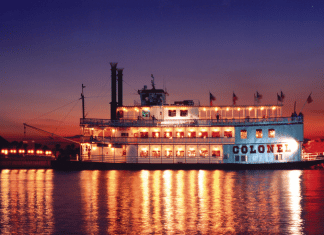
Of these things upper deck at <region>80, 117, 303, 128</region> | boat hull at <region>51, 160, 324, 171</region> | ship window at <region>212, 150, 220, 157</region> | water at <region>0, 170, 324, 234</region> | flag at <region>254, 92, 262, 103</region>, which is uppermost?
flag at <region>254, 92, 262, 103</region>

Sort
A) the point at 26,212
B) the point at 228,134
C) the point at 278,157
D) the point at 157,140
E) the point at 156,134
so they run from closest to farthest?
the point at 26,212 < the point at 278,157 < the point at 157,140 < the point at 228,134 < the point at 156,134

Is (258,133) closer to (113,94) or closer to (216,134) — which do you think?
(216,134)

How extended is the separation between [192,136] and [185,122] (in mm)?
2100

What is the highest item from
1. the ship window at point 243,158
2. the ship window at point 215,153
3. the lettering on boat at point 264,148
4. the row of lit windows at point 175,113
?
the row of lit windows at point 175,113

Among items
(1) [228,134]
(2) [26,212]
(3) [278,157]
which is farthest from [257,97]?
(2) [26,212]

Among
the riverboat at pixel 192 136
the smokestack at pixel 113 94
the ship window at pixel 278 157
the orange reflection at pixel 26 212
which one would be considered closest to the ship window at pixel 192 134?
the riverboat at pixel 192 136

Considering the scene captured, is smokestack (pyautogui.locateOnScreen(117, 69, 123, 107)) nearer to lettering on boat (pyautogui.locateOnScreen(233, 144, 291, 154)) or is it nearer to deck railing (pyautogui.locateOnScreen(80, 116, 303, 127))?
deck railing (pyautogui.locateOnScreen(80, 116, 303, 127))

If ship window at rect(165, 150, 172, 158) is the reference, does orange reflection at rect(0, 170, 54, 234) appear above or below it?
below

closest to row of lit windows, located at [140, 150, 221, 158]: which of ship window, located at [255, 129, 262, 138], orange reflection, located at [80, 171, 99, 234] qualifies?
ship window, located at [255, 129, 262, 138]

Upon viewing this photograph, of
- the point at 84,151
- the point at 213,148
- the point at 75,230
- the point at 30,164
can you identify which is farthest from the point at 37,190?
the point at 30,164

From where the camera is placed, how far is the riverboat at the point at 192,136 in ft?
164

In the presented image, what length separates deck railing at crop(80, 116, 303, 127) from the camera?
49656 mm

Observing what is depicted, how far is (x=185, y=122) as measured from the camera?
52.5 meters

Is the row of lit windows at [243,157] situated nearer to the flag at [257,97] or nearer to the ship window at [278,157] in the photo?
the ship window at [278,157]
